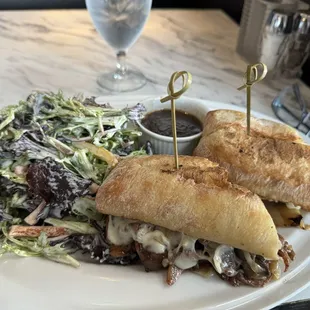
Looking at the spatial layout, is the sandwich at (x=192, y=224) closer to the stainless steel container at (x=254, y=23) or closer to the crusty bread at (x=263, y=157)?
the crusty bread at (x=263, y=157)

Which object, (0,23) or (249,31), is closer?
(249,31)

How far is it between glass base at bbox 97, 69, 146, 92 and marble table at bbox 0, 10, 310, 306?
0.11 feet

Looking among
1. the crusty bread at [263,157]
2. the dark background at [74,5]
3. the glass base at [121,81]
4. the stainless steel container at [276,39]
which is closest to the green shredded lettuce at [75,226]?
the crusty bread at [263,157]

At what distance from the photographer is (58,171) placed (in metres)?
1.17

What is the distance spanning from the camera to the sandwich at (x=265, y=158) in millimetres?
1128

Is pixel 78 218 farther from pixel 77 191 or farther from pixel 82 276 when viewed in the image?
pixel 82 276

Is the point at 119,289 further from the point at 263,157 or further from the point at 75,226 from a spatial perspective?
the point at 263,157

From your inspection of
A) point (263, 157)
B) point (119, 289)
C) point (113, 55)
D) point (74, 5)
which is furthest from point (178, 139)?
point (74, 5)

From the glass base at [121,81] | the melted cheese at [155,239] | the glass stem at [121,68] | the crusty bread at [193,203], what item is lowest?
the glass base at [121,81]

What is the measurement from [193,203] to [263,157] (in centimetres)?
30

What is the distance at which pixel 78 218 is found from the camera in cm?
116

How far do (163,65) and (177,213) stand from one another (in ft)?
4.38

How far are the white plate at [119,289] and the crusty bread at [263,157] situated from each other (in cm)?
18

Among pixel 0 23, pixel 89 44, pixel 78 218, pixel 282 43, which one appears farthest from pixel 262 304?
pixel 0 23
